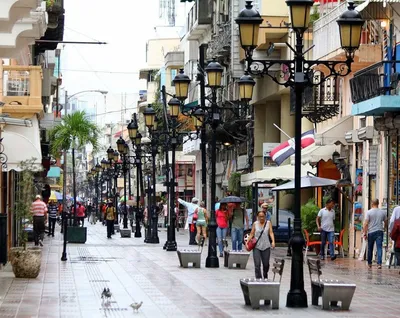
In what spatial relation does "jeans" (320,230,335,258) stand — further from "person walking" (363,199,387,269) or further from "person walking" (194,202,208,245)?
"person walking" (194,202,208,245)

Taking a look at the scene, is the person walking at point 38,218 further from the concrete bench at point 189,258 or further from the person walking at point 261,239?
the person walking at point 261,239

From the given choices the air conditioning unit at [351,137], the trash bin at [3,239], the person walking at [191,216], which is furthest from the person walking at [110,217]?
the trash bin at [3,239]

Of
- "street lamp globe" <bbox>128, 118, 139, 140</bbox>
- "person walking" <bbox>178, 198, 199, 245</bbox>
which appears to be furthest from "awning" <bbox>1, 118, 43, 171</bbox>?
"street lamp globe" <bbox>128, 118, 139, 140</bbox>

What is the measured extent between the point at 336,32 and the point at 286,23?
40.5 feet

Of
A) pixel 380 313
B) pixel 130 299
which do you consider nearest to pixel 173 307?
pixel 130 299

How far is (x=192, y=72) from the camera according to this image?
2820 inches

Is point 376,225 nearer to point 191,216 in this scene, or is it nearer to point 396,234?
point 396,234

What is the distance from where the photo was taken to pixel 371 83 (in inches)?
1201

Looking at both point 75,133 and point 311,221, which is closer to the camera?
point 311,221

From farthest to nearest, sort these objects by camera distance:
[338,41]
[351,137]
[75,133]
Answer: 1. [75,133]
2. [351,137]
3. [338,41]

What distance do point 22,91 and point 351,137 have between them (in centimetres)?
1012

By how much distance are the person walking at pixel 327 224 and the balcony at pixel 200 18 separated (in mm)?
32381

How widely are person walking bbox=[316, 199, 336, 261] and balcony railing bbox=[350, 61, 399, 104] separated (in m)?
3.07

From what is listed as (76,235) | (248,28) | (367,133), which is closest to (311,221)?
(367,133)
